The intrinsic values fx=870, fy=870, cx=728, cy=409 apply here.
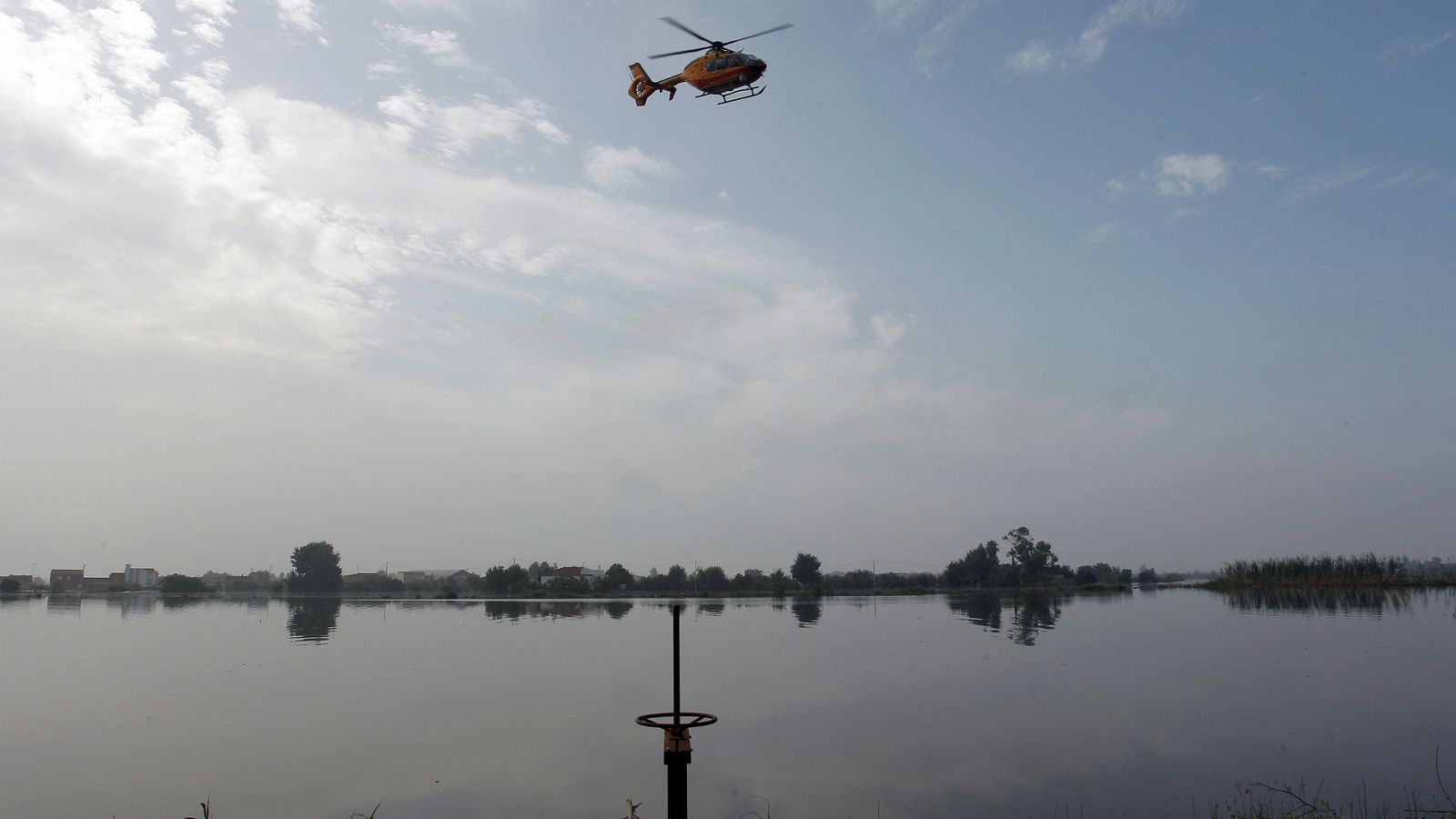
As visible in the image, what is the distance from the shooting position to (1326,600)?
61.4m

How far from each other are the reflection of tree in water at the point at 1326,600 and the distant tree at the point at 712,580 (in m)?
61.3

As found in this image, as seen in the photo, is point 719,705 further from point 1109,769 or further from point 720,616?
point 720,616

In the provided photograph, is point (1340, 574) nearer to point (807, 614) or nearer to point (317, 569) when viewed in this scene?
point (807, 614)

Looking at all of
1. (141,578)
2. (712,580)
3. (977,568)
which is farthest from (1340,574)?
(141,578)

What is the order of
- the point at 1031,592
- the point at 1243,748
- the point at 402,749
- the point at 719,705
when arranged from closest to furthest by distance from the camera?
the point at 1243,748 < the point at 402,749 < the point at 719,705 < the point at 1031,592

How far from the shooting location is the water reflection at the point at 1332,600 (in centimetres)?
5081

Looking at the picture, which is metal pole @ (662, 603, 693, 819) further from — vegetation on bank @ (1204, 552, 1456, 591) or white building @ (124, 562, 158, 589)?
white building @ (124, 562, 158, 589)

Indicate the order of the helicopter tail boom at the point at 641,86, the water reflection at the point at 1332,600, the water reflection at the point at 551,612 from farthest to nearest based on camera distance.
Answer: the water reflection at the point at 551,612
the water reflection at the point at 1332,600
the helicopter tail boom at the point at 641,86

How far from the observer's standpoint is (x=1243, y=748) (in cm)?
1694

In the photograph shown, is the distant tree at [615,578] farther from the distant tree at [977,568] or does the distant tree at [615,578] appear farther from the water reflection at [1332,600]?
the water reflection at [1332,600]

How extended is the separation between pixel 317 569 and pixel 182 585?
23.9 m

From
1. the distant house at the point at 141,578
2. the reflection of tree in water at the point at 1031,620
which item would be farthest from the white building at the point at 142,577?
the reflection of tree in water at the point at 1031,620

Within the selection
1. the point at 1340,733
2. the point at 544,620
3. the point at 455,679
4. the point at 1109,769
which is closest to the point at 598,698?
the point at 455,679

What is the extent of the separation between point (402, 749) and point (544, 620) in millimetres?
39146
